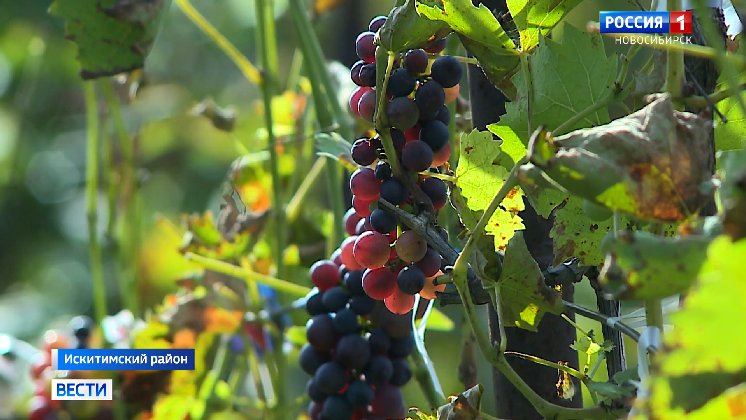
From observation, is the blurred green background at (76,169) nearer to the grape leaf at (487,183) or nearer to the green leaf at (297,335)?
the green leaf at (297,335)

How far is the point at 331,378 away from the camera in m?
0.51

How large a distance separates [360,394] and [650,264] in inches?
12.8

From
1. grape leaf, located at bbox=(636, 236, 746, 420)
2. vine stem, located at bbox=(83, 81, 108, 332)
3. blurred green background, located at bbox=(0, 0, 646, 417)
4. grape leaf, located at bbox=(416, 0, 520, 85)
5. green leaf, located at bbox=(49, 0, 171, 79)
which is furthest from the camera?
blurred green background, located at bbox=(0, 0, 646, 417)

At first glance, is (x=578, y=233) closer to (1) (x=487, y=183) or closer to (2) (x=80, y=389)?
(1) (x=487, y=183)

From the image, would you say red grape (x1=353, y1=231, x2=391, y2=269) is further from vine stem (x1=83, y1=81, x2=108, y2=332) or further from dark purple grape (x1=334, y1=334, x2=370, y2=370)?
vine stem (x1=83, y1=81, x2=108, y2=332)

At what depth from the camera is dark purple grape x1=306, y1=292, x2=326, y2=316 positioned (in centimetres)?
52

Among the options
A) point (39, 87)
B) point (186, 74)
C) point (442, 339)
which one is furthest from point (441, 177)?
point (186, 74)

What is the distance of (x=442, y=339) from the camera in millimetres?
2631

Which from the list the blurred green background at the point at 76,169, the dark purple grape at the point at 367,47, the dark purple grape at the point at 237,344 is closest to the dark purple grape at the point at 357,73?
the dark purple grape at the point at 367,47

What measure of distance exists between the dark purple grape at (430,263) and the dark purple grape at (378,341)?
0.50ft

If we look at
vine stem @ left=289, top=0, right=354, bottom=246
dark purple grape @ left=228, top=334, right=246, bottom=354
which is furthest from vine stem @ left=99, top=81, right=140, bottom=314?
vine stem @ left=289, top=0, right=354, bottom=246

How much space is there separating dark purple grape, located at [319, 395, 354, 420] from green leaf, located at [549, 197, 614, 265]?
0.72ft

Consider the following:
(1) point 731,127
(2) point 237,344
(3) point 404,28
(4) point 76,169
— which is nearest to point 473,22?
(3) point 404,28

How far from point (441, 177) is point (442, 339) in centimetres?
233
